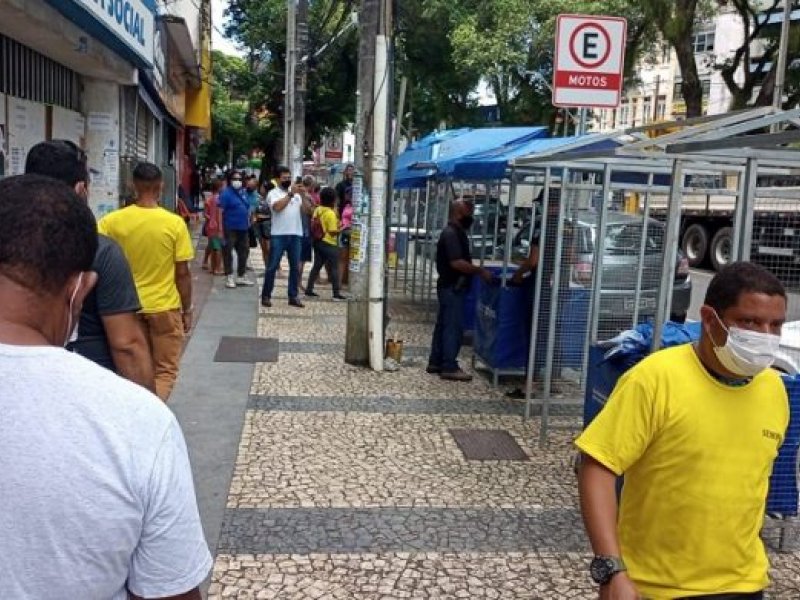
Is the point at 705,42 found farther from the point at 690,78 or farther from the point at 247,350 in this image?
the point at 247,350

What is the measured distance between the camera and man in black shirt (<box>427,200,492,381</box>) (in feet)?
25.3

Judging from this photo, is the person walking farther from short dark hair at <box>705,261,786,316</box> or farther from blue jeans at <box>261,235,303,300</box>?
short dark hair at <box>705,261,786,316</box>

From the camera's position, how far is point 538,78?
1170 inches

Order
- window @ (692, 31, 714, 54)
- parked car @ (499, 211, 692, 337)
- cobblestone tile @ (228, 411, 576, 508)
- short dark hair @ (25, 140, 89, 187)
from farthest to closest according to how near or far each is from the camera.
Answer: window @ (692, 31, 714, 54) → parked car @ (499, 211, 692, 337) → cobblestone tile @ (228, 411, 576, 508) → short dark hair @ (25, 140, 89, 187)

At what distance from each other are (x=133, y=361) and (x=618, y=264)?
4279 millimetres

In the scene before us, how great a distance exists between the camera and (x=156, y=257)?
4.82m

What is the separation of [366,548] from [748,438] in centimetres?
236

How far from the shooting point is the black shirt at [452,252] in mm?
7707

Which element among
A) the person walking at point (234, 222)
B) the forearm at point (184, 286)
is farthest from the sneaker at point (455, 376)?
the person walking at point (234, 222)

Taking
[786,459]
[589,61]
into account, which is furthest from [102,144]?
[786,459]

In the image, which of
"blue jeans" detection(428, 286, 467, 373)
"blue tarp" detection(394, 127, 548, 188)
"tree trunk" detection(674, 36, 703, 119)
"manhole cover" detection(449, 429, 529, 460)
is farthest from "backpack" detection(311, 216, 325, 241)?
"tree trunk" detection(674, 36, 703, 119)

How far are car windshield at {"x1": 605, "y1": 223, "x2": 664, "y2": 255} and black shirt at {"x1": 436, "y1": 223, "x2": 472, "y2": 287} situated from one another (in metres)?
1.35

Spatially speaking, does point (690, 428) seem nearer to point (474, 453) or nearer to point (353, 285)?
point (474, 453)

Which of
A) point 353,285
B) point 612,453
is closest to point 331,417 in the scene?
point 353,285
